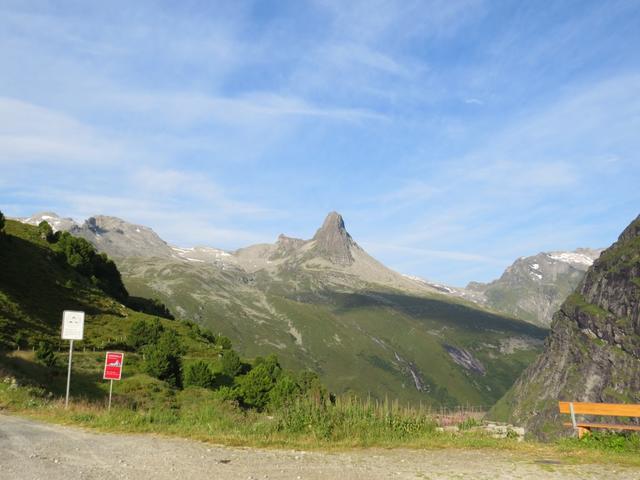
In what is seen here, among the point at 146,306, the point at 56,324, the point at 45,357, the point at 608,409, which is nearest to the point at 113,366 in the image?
the point at 608,409

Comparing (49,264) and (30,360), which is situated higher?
(49,264)

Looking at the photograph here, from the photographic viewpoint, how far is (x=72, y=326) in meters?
26.1

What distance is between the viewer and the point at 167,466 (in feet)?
41.4

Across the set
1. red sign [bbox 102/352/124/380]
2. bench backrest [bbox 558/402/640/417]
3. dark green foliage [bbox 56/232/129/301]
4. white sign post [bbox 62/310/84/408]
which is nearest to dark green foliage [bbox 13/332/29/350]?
white sign post [bbox 62/310/84/408]

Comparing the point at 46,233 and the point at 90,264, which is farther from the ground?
the point at 46,233

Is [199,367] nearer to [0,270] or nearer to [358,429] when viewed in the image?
[0,270]

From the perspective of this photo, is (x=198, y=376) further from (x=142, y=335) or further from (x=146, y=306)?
(x=146, y=306)

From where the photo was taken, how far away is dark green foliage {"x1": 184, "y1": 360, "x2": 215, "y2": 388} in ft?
199

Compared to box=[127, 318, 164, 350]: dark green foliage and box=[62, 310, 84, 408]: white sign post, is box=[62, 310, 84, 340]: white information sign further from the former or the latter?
box=[127, 318, 164, 350]: dark green foliage

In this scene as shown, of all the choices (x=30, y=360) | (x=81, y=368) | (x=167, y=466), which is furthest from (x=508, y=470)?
(x=81, y=368)

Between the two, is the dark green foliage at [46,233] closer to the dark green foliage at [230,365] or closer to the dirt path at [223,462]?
the dark green foliage at [230,365]

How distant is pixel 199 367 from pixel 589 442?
50.9m

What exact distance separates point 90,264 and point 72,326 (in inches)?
3741

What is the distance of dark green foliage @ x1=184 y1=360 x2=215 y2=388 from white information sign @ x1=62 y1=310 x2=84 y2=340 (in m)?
36.3
